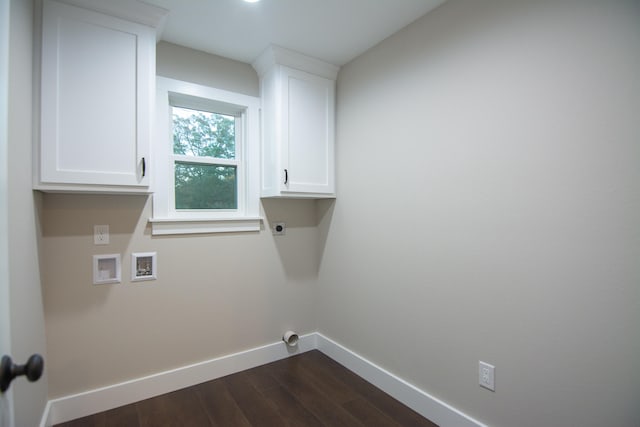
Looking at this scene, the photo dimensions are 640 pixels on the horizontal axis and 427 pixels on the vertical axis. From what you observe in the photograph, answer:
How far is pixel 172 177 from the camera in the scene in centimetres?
237

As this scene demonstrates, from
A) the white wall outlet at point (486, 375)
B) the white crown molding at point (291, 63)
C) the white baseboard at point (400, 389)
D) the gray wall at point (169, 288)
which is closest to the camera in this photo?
the white wall outlet at point (486, 375)

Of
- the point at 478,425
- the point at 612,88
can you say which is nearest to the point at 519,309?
the point at 478,425

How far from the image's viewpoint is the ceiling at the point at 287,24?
6.33ft

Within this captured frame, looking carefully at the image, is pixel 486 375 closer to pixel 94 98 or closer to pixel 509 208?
pixel 509 208

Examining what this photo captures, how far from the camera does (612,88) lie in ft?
Result: 4.25

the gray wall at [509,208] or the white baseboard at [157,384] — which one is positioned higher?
the gray wall at [509,208]

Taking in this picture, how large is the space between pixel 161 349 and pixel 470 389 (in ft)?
6.59

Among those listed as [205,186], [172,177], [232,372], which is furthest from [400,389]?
[172,177]

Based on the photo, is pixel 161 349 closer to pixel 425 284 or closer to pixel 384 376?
pixel 384 376

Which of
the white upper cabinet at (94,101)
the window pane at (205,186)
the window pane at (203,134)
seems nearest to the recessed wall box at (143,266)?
the window pane at (205,186)

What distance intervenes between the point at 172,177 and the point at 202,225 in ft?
1.35

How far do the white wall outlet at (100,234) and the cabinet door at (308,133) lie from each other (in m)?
1.20

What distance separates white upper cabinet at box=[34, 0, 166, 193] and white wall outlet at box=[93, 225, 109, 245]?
36 centimetres

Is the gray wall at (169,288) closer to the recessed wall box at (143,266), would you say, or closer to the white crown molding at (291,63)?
the recessed wall box at (143,266)
